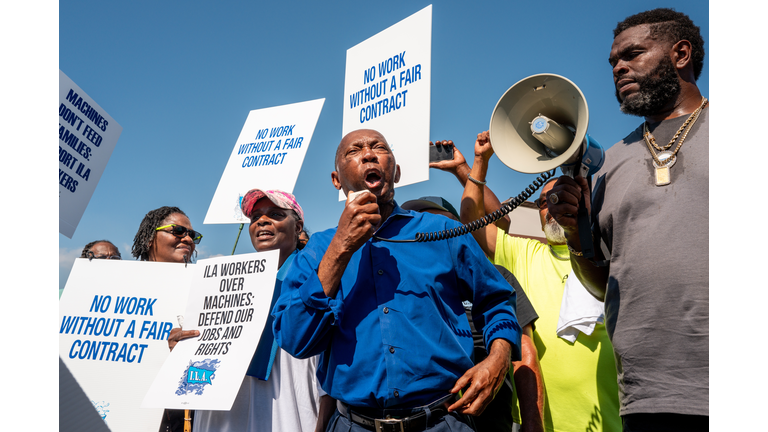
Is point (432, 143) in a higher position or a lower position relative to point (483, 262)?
higher

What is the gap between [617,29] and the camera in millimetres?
2607

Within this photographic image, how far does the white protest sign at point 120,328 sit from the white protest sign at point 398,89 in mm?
1398

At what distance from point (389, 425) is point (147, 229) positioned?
121 inches

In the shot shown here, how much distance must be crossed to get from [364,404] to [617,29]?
81.4 inches

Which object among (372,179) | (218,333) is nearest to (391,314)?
(372,179)

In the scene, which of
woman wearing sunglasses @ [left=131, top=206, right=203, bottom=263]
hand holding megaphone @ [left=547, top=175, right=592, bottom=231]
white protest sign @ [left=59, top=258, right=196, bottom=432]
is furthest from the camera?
woman wearing sunglasses @ [left=131, top=206, right=203, bottom=263]

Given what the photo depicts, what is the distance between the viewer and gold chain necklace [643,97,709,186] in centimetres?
225

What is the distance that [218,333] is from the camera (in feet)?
10.3

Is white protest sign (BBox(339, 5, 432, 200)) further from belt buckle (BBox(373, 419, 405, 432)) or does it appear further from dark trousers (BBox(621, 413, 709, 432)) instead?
dark trousers (BBox(621, 413, 709, 432))

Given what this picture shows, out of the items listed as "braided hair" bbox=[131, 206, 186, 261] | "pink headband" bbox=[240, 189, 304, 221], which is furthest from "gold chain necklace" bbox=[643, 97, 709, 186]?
"braided hair" bbox=[131, 206, 186, 261]

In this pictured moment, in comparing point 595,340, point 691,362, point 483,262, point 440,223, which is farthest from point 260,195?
point 691,362

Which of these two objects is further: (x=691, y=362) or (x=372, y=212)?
(x=372, y=212)

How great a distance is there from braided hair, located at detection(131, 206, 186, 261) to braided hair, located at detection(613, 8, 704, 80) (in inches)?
138

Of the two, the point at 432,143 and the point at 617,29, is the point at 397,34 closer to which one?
the point at 432,143
